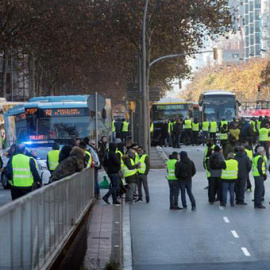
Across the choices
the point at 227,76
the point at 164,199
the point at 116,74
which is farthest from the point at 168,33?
the point at 227,76

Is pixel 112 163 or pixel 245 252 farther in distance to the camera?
pixel 112 163

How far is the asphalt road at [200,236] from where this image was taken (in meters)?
15.8

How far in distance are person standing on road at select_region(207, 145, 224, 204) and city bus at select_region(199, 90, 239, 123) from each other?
130ft

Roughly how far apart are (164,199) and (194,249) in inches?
406

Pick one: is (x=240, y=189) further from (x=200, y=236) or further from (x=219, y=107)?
(x=219, y=107)

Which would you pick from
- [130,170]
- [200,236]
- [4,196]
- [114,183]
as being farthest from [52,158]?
[200,236]

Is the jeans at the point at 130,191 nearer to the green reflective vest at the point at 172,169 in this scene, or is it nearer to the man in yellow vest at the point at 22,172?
the green reflective vest at the point at 172,169

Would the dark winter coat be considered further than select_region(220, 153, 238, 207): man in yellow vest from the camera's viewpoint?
No

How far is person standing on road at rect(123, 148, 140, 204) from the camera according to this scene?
25.1 metres

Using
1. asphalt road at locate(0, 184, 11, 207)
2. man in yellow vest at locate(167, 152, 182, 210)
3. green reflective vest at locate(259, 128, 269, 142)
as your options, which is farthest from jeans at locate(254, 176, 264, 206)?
green reflective vest at locate(259, 128, 269, 142)

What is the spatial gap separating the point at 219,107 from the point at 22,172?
1935 inches

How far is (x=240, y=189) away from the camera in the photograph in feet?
83.6

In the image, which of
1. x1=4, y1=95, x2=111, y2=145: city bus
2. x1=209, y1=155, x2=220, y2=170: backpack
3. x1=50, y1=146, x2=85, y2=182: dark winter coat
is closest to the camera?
x1=50, y1=146, x2=85, y2=182: dark winter coat

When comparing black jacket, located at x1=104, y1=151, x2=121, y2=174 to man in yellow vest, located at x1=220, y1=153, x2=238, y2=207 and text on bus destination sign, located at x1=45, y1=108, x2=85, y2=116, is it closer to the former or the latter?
man in yellow vest, located at x1=220, y1=153, x2=238, y2=207
